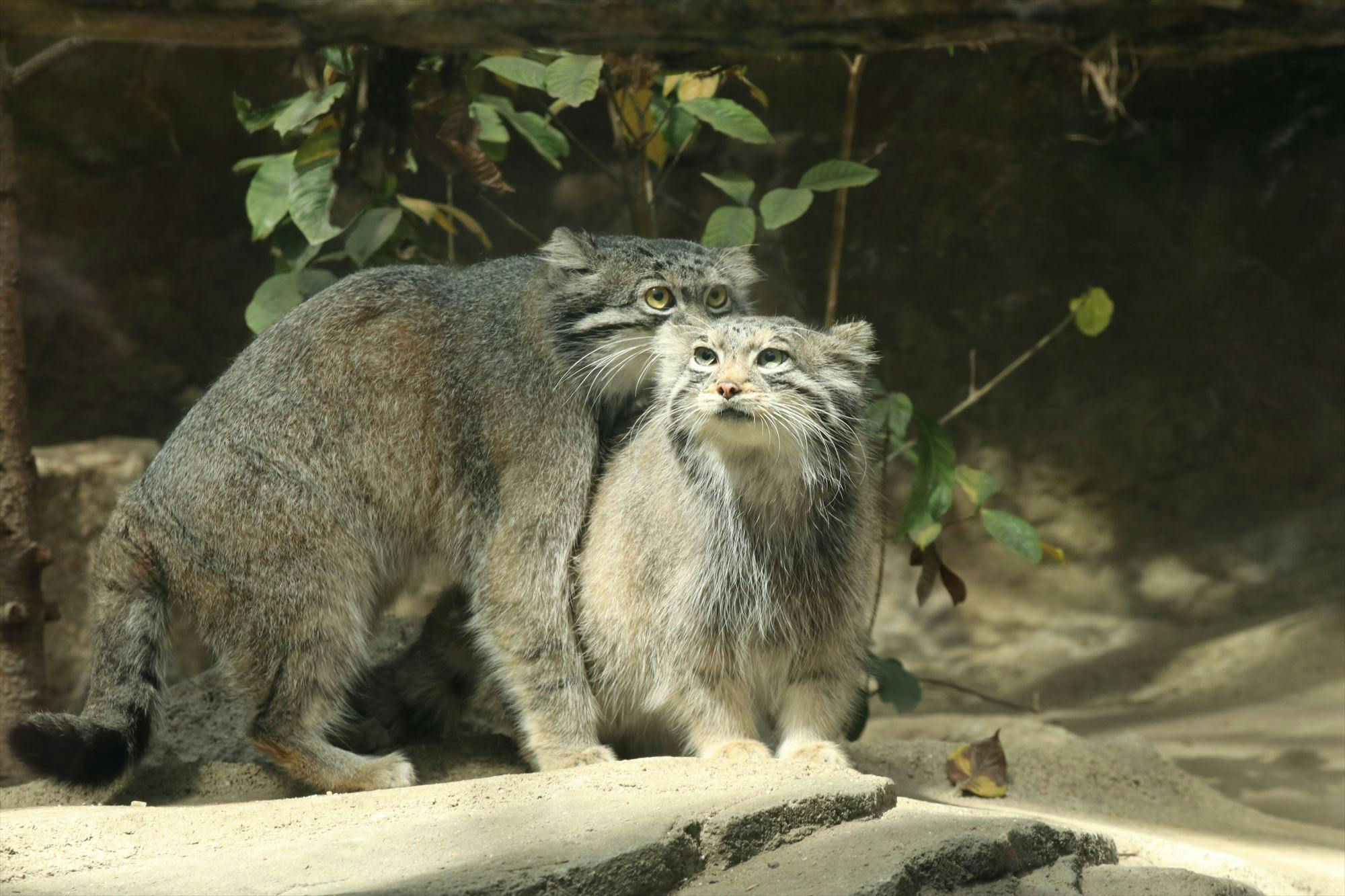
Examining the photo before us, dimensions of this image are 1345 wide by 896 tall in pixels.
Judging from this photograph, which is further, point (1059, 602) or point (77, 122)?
point (1059, 602)

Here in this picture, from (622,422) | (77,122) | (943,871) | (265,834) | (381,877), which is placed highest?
(77,122)

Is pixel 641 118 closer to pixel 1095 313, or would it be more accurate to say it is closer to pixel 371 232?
pixel 371 232

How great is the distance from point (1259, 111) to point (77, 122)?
7.42 metres

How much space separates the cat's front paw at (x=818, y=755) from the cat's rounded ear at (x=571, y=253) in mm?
1842

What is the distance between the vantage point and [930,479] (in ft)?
17.2

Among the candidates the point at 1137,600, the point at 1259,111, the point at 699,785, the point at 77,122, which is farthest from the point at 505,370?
the point at 1259,111

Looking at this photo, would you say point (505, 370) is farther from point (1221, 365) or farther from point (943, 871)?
point (1221, 365)

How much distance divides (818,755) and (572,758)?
842 mm

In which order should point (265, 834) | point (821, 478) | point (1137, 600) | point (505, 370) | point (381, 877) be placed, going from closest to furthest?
→ point (381, 877) → point (265, 834) → point (821, 478) → point (505, 370) → point (1137, 600)

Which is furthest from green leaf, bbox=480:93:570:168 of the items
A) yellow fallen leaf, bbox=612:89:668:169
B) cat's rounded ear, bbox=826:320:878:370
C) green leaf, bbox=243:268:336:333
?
cat's rounded ear, bbox=826:320:878:370

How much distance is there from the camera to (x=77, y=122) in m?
7.67

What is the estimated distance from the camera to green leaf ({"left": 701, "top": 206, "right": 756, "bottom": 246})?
523 centimetres

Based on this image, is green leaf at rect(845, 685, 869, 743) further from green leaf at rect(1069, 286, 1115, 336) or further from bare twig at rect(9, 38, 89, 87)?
bare twig at rect(9, 38, 89, 87)

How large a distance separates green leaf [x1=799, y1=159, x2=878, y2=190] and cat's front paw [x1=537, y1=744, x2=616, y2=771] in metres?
2.43
